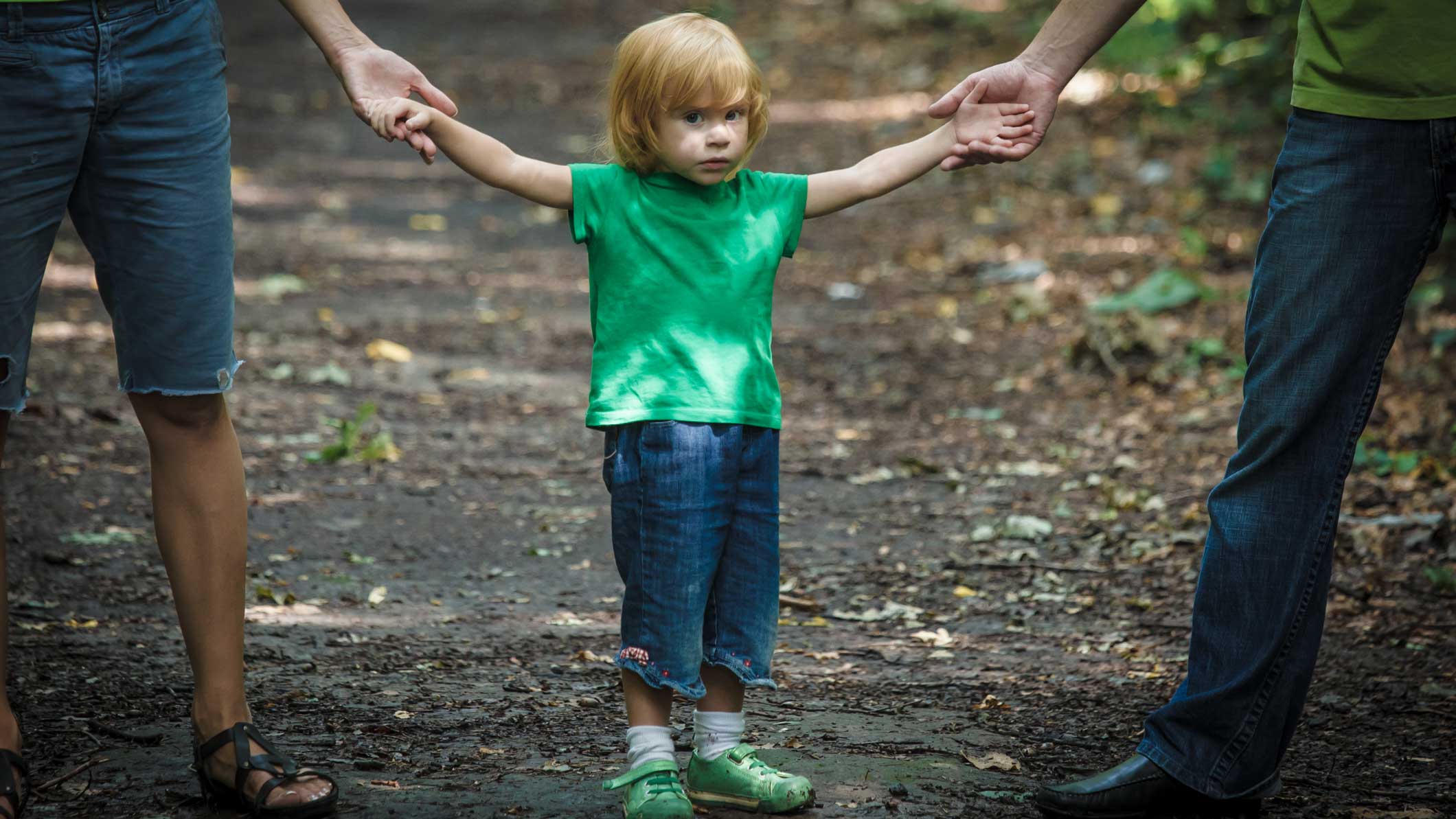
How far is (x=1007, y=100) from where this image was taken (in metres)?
3.12

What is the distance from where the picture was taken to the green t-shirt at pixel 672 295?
9.16 feet

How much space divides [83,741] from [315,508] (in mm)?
2008

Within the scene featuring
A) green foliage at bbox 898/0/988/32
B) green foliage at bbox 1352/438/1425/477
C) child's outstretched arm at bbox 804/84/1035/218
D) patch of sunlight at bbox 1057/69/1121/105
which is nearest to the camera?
child's outstretched arm at bbox 804/84/1035/218

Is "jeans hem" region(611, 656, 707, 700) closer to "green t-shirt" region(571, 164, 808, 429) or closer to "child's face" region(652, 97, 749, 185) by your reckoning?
"green t-shirt" region(571, 164, 808, 429)

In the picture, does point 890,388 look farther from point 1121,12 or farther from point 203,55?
point 203,55

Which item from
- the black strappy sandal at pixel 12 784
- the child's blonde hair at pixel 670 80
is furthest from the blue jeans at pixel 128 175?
the child's blonde hair at pixel 670 80

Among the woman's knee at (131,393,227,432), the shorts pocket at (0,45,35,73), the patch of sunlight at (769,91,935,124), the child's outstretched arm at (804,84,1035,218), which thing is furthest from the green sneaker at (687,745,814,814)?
Answer: the patch of sunlight at (769,91,935,124)

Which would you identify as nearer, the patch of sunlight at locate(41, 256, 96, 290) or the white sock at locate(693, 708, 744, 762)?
the white sock at locate(693, 708, 744, 762)

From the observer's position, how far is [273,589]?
172 inches

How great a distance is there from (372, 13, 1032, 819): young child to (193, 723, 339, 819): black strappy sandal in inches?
21.6

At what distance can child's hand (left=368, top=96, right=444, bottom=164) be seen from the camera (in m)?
2.79

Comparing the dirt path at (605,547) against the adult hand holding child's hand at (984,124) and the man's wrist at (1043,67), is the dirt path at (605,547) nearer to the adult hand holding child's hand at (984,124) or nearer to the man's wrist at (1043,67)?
Result: the adult hand holding child's hand at (984,124)

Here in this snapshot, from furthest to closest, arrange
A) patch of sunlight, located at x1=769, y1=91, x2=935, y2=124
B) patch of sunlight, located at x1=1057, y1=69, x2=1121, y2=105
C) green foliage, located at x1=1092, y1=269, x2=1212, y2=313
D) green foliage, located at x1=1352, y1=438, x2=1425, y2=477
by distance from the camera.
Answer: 1. patch of sunlight, located at x1=769, y1=91, x2=935, y2=124
2. patch of sunlight, located at x1=1057, y1=69, x2=1121, y2=105
3. green foliage, located at x1=1092, y1=269, x2=1212, y2=313
4. green foliage, located at x1=1352, y1=438, x2=1425, y2=477

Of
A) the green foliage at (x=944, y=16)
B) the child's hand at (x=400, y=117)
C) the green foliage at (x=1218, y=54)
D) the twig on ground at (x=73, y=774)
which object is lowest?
the twig on ground at (x=73, y=774)
